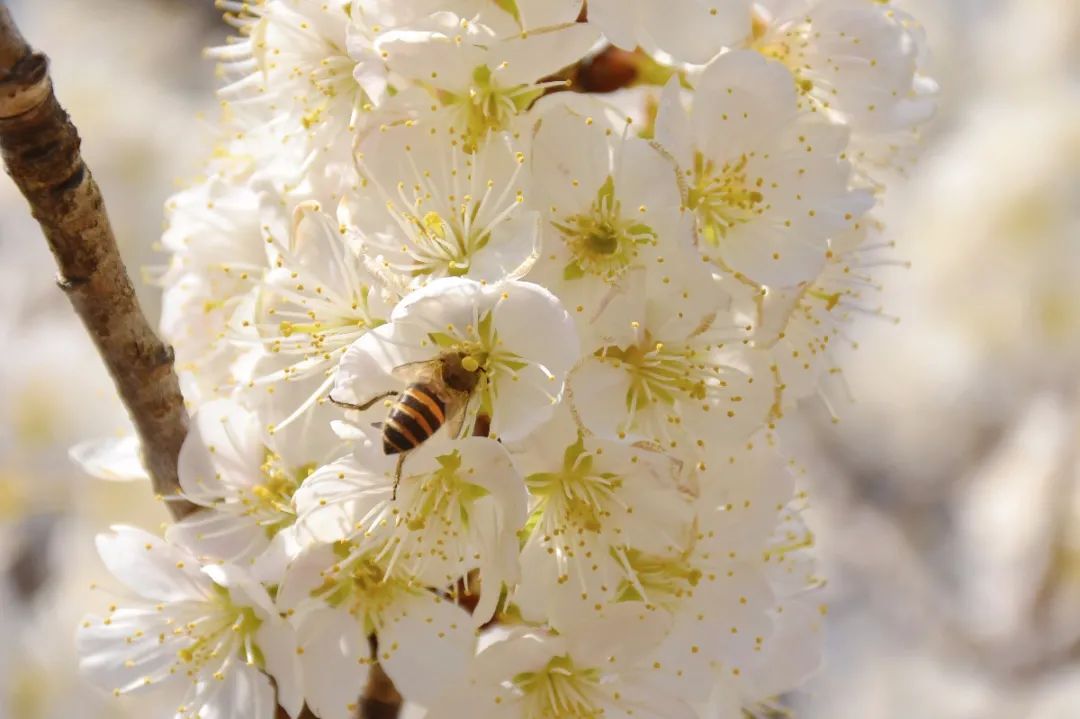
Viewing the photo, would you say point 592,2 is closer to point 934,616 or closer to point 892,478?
point 934,616

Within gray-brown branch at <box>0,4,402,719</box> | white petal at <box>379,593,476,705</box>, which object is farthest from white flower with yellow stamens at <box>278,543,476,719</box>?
gray-brown branch at <box>0,4,402,719</box>

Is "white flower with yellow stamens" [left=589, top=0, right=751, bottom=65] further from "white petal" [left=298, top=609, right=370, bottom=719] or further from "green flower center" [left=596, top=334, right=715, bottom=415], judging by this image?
"white petal" [left=298, top=609, right=370, bottom=719]

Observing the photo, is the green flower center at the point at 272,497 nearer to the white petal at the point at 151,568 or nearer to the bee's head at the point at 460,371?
the white petal at the point at 151,568

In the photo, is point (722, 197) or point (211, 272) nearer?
point (722, 197)

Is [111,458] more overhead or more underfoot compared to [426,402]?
more underfoot

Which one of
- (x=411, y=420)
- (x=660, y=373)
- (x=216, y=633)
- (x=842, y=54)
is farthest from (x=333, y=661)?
(x=842, y=54)

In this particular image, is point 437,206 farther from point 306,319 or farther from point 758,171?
point 758,171

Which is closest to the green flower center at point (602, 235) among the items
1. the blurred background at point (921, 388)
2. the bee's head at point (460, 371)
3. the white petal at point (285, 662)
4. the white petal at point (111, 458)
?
the bee's head at point (460, 371)
